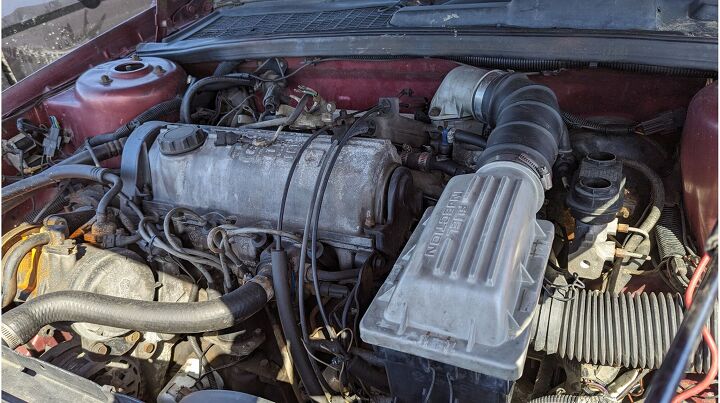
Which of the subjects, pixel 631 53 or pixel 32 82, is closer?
pixel 631 53

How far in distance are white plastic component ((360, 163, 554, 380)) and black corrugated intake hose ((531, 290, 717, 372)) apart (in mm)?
249

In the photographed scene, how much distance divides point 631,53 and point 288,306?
1.25 m

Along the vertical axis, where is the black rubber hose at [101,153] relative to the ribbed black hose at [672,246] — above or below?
above

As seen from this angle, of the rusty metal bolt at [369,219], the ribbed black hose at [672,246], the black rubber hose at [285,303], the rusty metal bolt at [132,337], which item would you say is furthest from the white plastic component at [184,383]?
the ribbed black hose at [672,246]

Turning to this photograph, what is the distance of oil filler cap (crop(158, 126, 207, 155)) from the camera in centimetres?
167

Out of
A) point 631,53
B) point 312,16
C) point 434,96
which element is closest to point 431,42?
point 434,96

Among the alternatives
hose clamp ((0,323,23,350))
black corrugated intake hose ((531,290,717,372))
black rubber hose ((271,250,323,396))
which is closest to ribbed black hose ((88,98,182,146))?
hose clamp ((0,323,23,350))

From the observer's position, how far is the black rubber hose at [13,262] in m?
1.56

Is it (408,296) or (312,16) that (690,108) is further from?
(312,16)

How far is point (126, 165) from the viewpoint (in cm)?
176

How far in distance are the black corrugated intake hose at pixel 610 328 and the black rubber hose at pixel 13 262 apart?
1.53 metres

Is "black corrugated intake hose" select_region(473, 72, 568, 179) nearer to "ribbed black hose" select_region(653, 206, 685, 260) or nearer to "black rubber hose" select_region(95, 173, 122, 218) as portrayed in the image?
"ribbed black hose" select_region(653, 206, 685, 260)

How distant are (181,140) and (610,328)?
1364mm

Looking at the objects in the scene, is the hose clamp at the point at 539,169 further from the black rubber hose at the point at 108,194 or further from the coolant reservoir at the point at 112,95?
the coolant reservoir at the point at 112,95
